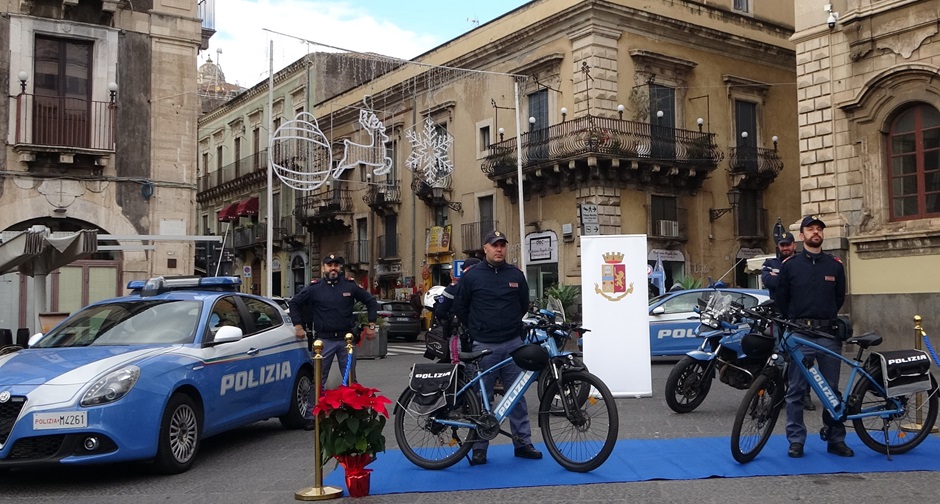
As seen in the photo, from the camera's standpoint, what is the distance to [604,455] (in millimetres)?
6746

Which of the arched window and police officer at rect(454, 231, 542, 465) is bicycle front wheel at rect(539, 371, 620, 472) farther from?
the arched window

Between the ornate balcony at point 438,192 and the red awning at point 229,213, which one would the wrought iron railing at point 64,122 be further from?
the red awning at point 229,213

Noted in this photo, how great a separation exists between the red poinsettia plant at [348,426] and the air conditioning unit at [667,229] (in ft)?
77.4

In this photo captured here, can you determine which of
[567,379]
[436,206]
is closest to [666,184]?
[436,206]

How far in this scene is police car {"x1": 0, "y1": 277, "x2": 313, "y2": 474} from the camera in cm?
653

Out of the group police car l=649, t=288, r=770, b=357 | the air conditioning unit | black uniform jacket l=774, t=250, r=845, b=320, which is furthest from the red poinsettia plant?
the air conditioning unit

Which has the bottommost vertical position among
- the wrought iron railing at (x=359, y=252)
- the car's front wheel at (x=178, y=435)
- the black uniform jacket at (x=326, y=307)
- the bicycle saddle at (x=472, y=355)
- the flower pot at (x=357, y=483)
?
the flower pot at (x=357, y=483)

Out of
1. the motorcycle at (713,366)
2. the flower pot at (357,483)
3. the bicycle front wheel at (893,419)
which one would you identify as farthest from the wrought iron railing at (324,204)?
the flower pot at (357,483)

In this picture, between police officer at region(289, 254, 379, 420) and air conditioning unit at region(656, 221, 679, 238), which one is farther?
air conditioning unit at region(656, 221, 679, 238)

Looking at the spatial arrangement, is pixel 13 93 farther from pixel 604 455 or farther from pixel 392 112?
pixel 392 112

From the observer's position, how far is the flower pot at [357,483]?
6.32 meters

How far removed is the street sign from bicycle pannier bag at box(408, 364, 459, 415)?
18.5m

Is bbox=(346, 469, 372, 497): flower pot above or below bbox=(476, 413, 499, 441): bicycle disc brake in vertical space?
below

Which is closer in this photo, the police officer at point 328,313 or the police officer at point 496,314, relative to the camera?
the police officer at point 496,314
